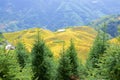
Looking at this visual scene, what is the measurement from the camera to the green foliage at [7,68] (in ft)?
59.2

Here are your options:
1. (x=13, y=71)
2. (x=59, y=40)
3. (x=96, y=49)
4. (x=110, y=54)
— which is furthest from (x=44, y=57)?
(x=59, y=40)

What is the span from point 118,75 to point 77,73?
20.9 metres

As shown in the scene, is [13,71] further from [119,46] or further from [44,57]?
[44,57]

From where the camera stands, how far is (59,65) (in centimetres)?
3894

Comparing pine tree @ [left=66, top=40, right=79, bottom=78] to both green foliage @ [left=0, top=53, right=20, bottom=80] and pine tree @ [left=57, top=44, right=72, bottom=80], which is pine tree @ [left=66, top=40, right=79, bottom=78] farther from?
green foliage @ [left=0, top=53, right=20, bottom=80]

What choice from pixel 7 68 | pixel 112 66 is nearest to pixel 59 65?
pixel 112 66

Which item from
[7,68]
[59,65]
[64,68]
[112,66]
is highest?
[7,68]

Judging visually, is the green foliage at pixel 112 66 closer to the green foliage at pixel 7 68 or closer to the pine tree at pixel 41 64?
the green foliage at pixel 7 68

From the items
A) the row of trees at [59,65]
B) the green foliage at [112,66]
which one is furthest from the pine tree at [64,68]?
the green foliage at [112,66]

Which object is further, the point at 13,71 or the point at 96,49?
the point at 96,49

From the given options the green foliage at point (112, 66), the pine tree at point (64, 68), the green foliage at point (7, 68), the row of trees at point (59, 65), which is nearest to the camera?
the green foliage at point (7, 68)

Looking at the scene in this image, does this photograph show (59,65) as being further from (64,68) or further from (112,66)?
(112,66)

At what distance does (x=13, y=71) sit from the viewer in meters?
18.5

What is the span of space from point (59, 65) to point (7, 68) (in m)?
20.8
